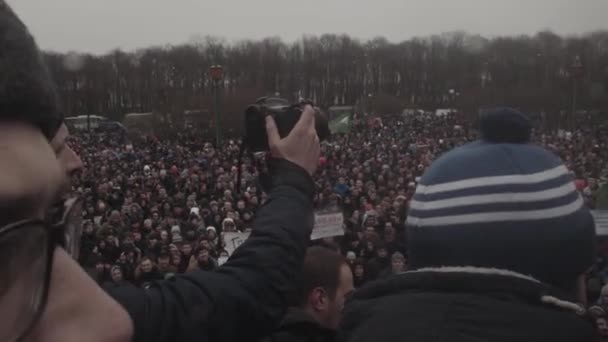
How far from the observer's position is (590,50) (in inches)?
1656

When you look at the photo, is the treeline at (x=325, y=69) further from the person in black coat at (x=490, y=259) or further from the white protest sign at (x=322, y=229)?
the person in black coat at (x=490, y=259)

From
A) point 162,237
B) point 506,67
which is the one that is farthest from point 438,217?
point 506,67

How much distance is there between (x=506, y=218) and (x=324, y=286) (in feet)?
4.80

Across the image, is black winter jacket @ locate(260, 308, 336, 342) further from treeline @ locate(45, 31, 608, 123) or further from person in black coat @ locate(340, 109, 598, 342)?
treeline @ locate(45, 31, 608, 123)

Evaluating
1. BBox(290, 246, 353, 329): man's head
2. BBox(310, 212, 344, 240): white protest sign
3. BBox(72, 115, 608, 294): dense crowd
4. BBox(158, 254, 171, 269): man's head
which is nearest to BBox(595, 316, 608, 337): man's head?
BBox(72, 115, 608, 294): dense crowd

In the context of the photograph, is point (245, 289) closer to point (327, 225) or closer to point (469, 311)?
point (469, 311)

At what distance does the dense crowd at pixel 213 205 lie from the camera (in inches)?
270

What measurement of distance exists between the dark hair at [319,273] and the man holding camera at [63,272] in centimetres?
113

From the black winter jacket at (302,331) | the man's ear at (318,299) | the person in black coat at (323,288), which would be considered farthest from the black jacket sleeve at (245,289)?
the man's ear at (318,299)

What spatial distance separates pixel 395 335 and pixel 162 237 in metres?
7.92

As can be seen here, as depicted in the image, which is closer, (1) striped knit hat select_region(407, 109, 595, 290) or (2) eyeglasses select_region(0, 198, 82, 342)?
(2) eyeglasses select_region(0, 198, 82, 342)

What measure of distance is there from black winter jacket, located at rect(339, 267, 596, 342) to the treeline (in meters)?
45.4

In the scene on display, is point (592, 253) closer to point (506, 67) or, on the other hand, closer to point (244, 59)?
point (506, 67)

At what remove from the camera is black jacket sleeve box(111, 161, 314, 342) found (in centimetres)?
97
